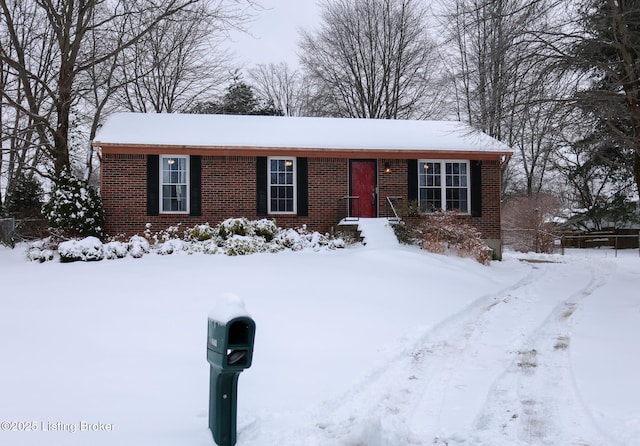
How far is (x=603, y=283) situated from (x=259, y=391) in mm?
11643

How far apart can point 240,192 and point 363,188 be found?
430 cm

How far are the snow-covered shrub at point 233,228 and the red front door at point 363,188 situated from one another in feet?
15.0

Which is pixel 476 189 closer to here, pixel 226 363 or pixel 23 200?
pixel 226 363

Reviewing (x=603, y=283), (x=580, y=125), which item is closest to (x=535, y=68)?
(x=580, y=125)

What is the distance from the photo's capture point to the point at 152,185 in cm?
1656

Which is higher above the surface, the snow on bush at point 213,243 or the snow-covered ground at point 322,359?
the snow on bush at point 213,243

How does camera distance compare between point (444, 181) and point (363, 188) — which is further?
point (444, 181)

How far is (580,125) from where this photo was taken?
13117mm

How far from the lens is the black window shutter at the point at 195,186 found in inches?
664

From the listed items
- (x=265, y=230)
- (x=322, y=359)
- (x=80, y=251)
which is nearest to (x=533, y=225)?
(x=265, y=230)

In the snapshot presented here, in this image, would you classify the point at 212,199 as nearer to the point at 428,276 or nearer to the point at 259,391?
the point at 428,276

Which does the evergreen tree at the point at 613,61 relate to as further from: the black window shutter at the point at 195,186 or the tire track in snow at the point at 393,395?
the black window shutter at the point at 195,186

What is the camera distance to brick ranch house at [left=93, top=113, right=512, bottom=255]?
16.5 metres

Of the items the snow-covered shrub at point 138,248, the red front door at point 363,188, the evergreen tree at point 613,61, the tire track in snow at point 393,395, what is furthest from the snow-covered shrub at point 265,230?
the evergreen tree at point 613,61
